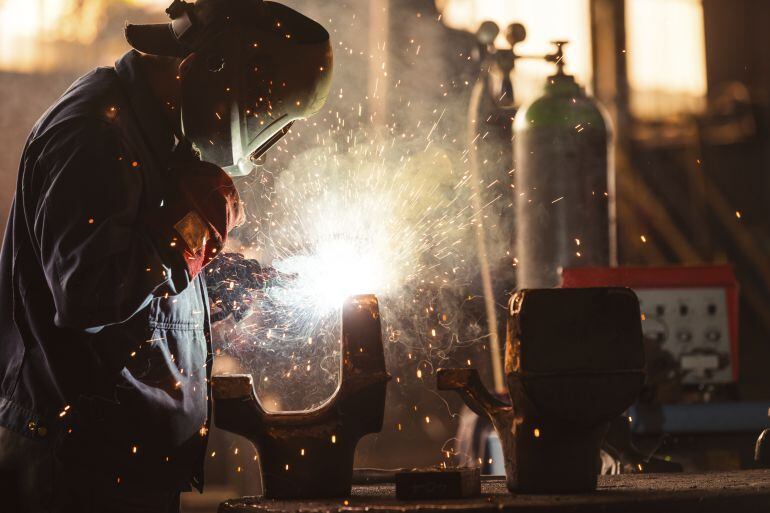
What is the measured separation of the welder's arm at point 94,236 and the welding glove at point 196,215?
25 mm

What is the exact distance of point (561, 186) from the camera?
3729 millimetres

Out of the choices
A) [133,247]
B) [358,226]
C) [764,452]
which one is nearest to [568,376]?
[764,452]

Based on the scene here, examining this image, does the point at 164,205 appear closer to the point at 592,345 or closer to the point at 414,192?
the point at 592,345

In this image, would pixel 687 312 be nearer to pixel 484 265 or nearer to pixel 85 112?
pixel 484 265

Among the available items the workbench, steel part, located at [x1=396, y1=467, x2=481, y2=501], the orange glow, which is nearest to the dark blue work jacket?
the workbench

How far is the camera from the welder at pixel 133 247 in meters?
1.79

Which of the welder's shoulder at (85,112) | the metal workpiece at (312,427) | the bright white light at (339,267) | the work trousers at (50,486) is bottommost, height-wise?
the work trousers at (50,486)

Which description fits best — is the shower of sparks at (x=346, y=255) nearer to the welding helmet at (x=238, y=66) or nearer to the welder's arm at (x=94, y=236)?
the welding helmet at (x=238, y=66)

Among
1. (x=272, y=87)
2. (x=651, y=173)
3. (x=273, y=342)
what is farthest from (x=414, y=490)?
(x=651, y=173)

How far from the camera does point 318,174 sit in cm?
316

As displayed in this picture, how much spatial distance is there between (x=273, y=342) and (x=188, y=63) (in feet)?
2.97

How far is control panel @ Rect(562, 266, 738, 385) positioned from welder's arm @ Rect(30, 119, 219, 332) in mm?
1947

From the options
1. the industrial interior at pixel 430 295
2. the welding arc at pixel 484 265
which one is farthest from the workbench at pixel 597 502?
the welding arc at pixel 484 265

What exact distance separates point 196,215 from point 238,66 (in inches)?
13.7
